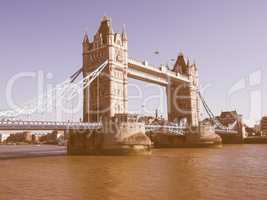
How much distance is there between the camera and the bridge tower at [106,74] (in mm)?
50562

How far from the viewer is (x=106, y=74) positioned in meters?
50.7

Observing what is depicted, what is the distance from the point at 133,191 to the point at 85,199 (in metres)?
2.73

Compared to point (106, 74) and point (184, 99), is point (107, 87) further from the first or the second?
point (184, 99)

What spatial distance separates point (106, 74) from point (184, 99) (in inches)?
1278

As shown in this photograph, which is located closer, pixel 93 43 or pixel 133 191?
pixel 133 191

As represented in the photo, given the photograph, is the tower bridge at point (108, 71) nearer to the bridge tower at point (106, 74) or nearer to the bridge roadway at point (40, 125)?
the bridge tower at point (106, 74)

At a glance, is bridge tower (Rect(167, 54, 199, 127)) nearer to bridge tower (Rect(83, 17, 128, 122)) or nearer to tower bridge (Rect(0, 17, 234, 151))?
tower bridge (Rect(0, 17, 234, 151))

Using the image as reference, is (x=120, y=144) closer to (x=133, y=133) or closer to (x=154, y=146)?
(x=133, y=133)

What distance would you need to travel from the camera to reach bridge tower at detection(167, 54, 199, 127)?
77.4 m

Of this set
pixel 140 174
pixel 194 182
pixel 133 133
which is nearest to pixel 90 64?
pixel 133 133

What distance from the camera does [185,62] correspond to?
82.9 metres

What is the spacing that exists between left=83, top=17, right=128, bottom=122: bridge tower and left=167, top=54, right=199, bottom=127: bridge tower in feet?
80.7

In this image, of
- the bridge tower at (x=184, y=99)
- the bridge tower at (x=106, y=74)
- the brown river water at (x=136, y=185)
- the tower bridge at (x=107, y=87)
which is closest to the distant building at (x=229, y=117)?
the bridge tower at (x=184, y=99)

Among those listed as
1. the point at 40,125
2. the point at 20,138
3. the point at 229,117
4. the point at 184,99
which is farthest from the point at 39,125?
the point at 20,138
